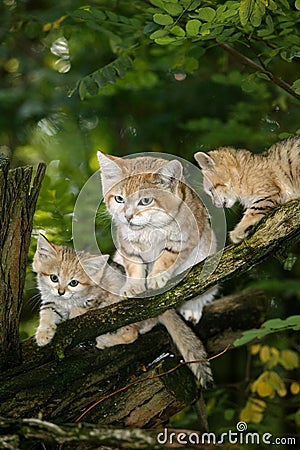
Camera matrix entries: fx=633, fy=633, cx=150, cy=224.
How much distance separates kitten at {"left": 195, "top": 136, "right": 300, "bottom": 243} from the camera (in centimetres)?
187

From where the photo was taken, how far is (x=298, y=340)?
384 cm

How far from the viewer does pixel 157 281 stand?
188 centimetres

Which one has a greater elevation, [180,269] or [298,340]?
[180,269]

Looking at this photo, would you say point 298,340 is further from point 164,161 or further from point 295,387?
point 164,161

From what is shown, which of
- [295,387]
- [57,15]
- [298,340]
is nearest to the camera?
[57,15]

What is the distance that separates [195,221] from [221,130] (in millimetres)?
1481

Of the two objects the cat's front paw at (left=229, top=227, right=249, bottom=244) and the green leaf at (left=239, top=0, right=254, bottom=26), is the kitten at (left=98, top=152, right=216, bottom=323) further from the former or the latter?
the green leaf at (left=239, top=0, right=254, bottom=26)

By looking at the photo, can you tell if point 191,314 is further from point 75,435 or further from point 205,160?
Answer: point 75,435

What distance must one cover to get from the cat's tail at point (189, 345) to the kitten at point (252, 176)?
0.49 metres

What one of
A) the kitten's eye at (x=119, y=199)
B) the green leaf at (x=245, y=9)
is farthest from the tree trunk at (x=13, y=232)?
the green leaf at (x=245, y=9)

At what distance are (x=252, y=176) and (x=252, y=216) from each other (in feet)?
0.57

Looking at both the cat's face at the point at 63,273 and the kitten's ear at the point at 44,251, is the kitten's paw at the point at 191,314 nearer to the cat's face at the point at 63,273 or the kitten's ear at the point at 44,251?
the cat's face at the point at 63,273

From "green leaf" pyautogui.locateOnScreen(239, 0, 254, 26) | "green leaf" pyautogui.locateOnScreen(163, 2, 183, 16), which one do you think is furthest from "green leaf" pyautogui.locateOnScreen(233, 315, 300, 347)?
"green leaf" pyautogui.locateOnScreen(163, 2, 183, 16)

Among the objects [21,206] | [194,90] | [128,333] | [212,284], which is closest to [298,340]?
[194,90]
